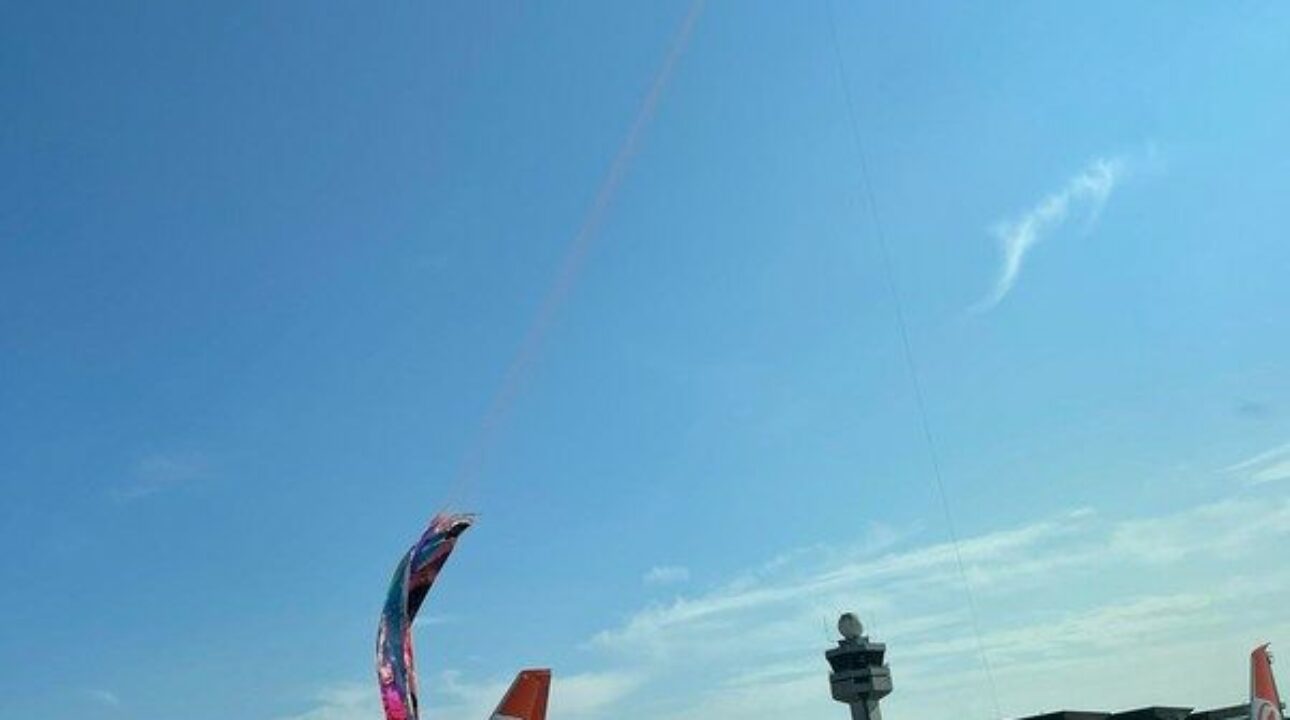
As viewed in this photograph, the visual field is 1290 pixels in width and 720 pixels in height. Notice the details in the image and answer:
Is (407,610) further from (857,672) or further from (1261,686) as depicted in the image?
(857,672)

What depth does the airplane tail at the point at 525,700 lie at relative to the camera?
157ft

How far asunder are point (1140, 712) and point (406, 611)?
94.9 meters

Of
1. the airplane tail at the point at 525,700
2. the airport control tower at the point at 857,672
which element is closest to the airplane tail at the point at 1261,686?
the airplane tail at the point at 525,700

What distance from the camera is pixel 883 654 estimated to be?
133125mm

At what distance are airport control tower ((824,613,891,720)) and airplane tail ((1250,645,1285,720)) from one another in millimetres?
63489

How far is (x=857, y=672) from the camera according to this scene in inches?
5108

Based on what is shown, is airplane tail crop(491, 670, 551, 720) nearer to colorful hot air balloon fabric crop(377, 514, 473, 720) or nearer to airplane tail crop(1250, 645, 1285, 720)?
colorful hot air balloon fabric crop(377, 514, 473, 720)

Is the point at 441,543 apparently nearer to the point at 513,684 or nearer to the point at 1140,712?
the point at 513,684

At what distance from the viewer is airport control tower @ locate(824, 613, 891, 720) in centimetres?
12925

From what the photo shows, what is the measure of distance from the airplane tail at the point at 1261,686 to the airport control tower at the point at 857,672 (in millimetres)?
63489

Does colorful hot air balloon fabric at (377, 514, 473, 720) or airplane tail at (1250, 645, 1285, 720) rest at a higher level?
colorful hot air balloon fabric at (377, 514, 473, 720)

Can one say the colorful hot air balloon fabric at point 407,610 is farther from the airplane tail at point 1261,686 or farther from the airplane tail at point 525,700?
the airplane tail at point 1261,686

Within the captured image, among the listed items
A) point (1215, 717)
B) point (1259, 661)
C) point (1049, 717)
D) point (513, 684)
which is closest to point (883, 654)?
point (1049, 717)

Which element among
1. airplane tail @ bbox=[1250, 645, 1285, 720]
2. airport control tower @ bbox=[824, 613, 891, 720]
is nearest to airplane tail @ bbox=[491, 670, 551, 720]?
airplane tail @ bbox=[1250, 645, 1285, 720]
